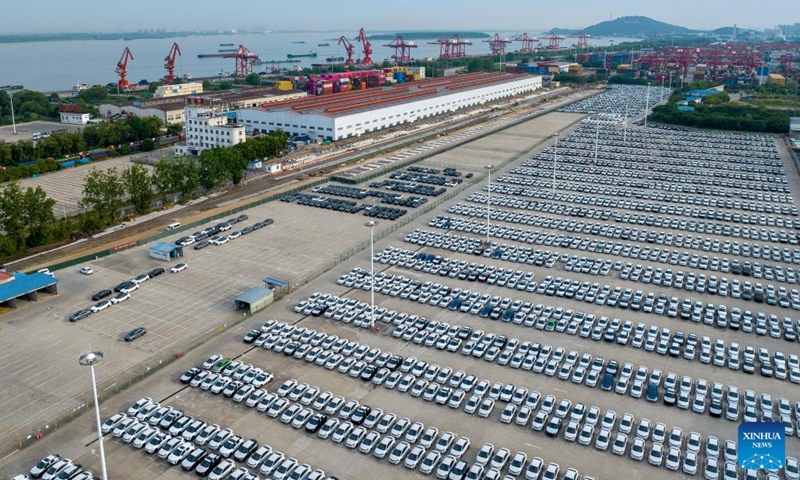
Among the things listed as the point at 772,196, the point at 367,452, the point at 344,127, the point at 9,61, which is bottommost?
the point at 367,452

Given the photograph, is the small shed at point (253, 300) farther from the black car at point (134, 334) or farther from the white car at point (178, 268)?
the white car at point (178, 268)

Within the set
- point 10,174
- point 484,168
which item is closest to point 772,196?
point 484,168

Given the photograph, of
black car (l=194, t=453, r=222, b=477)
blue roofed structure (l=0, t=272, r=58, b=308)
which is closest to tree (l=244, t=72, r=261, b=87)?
blue roofed structure (l=0, t=272, r=58, b=308)

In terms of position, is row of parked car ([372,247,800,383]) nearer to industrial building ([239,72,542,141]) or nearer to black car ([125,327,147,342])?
black car ([125,327,147,342])

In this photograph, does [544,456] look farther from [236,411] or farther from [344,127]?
[344,127]

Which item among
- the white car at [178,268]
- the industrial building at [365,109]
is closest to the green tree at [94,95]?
the industrial building at [365,109]

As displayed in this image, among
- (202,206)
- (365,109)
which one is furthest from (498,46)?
(202,206)
